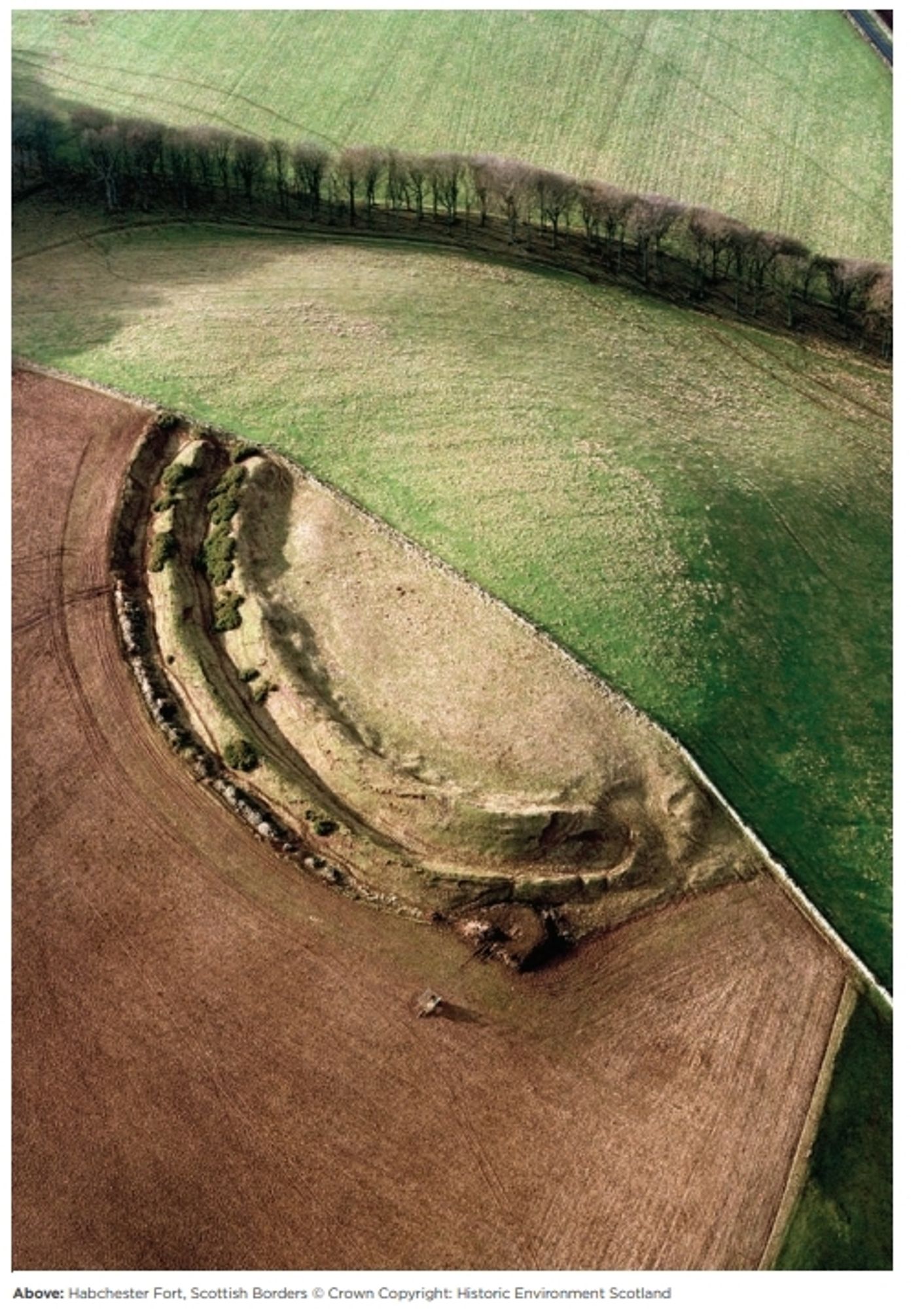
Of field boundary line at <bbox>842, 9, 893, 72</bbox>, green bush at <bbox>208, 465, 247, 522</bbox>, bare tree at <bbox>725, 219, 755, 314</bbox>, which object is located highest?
field boundary line at <bbox>842, 9, 893, 72</bbox>

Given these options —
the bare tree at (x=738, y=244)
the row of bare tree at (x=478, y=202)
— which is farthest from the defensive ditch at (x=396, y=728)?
the bare tree at (x=738, y=244)

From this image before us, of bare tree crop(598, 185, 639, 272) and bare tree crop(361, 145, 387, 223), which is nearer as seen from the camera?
bare tree crop(598, 185, 639, 272)

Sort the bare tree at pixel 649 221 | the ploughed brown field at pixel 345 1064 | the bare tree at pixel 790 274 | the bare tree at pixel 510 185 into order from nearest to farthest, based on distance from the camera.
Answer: the ploughed brown field at pixel 345 1064, the bare tree at pixel 649 221, the bare tree at pixel 790 274, the bare tree at pixel 510 185

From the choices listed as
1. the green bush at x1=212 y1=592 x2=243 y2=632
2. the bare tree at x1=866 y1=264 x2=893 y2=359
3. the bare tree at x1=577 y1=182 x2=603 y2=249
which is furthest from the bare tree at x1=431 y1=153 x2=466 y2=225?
the green bush at x1=212 y1=592 x2=243 y2=632

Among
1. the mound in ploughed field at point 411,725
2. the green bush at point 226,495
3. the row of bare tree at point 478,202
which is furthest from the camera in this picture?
the row of bare tree at point 478,202

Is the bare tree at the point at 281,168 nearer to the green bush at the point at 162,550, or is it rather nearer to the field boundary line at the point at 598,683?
the field boundary line at the point at 598,683

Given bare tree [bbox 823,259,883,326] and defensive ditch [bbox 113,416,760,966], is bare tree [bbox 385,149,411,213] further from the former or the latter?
defensive ditch [bbox 113,416,760,966]

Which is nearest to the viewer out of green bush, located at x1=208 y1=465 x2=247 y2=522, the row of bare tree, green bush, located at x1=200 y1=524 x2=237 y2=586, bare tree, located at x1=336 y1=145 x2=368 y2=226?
green bush, located at x1=200 y1=524 x2=237 y2=586

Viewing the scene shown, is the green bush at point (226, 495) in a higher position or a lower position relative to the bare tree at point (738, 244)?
lower
